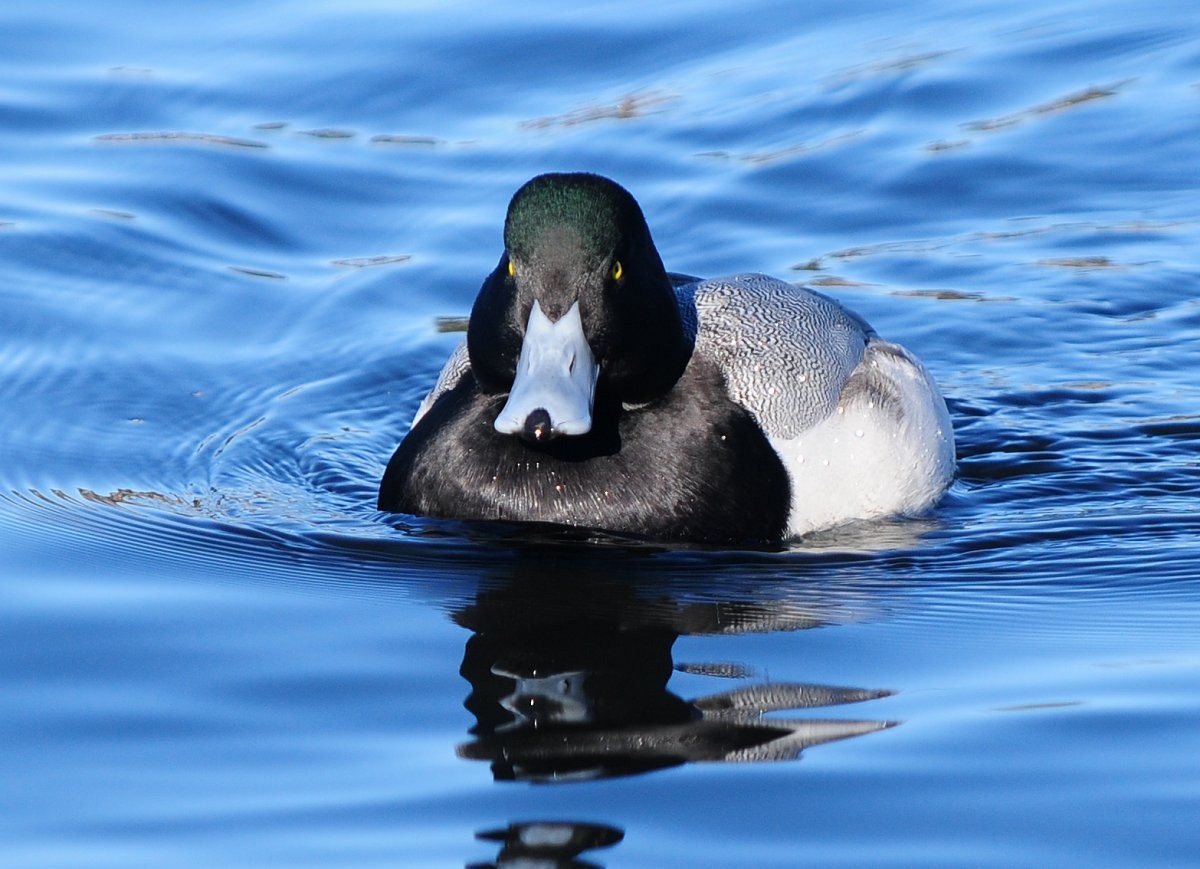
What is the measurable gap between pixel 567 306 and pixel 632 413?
26.2 inches

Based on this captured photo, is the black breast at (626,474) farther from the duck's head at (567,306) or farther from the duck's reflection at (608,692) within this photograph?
the duck's reflection at (608,692)

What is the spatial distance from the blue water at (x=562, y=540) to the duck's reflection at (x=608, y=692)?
18mm

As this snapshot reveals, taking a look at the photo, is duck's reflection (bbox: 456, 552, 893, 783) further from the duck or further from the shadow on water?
the duck

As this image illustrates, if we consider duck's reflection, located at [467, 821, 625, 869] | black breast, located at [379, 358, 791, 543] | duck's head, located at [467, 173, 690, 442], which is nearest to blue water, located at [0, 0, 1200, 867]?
duck's reflection, located at [467, 821, 625, 869]

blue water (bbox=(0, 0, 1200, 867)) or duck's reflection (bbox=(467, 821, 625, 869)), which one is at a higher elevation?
blue water (bbox=(0, 0, 1200, 867))

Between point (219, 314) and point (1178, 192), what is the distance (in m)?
5.53

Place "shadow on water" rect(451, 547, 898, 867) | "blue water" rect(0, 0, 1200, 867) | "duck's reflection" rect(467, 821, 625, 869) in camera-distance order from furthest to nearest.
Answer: "shadow on water" rect(451, 547, 898, 867) → "blue water" rect(0, 0, 1200, 867) → "duck's reflection" rect(467, 821, 625, 869)

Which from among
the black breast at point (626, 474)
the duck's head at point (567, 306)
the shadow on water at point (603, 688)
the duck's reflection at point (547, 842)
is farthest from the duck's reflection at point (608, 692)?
the duck's head at point (567, 306)

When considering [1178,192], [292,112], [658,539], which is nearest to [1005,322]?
[1178,192]

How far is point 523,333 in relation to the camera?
697 cm

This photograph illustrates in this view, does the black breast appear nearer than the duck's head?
No

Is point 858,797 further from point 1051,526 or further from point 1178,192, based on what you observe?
point 1178,192

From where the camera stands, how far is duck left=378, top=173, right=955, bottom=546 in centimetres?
685

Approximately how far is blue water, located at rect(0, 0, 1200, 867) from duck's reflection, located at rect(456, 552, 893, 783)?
2 centimetres
